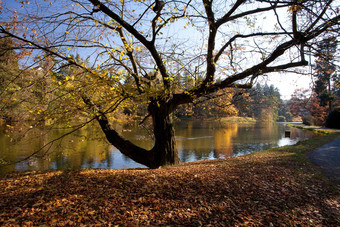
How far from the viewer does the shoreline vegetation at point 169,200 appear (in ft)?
9.17

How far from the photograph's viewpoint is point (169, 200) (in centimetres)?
334

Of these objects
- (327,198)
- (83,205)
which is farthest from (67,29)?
(327,198)

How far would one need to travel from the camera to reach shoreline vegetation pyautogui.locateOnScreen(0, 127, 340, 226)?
279 cm

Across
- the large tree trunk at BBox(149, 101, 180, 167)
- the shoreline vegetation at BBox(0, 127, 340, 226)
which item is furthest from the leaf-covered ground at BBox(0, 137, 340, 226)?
the large tree trunk at BBox(149, 101, 180, 167)

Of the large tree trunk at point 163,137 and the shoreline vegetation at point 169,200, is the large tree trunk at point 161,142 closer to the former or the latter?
the large tree trunk at point 163,137

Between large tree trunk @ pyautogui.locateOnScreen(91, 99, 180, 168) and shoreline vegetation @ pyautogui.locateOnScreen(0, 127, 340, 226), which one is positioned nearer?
shoreline vegetation @ pyautogui.locateOnScreen(0, 127, 340, 226)

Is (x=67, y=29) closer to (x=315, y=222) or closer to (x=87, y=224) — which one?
(x=87, y=224)

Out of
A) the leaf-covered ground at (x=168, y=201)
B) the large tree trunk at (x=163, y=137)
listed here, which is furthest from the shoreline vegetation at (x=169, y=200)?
the large tree trunk at (x=163, y=137)

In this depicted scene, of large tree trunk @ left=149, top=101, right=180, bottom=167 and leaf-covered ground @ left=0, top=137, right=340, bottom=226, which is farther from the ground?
large tree trunk @ left=149, top=101, right=180, bottom=167

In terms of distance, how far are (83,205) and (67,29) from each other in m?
4.08

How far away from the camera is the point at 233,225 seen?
2.74 m

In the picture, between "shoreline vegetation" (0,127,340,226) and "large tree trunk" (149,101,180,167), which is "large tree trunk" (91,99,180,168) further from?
"shoreline vegetation" (0,127,340,226)

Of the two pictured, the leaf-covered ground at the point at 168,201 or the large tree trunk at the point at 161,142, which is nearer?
the leaf-covered ground at the point at 168,201

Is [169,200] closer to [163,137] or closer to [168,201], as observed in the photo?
[168,201]
